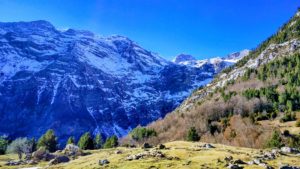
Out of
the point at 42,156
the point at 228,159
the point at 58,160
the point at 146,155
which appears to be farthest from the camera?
the point at 42,156

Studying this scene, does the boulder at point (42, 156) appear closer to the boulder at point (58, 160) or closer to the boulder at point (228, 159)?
the boulder at point (58, 160)

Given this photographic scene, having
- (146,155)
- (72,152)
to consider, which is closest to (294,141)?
(146,155)

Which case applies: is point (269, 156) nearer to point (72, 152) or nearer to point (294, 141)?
point (294, 141)

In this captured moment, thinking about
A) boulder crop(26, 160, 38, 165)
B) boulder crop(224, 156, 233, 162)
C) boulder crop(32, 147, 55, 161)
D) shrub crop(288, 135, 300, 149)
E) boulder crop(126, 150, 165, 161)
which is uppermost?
shrub crop(288, 135, 300, 149)

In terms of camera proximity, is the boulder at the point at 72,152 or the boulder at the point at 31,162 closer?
the boulder at the point at 31,162

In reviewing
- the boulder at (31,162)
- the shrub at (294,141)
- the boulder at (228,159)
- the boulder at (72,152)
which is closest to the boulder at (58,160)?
the boulder at (31,162)

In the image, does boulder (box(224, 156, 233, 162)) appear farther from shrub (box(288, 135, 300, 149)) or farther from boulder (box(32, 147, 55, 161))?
boulder (box(32, 147, 55, 161))

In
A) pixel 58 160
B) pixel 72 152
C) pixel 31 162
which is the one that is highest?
pixel 72 152

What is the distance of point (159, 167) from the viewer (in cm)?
9688

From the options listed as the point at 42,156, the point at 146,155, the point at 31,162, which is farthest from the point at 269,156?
the point at 42,156

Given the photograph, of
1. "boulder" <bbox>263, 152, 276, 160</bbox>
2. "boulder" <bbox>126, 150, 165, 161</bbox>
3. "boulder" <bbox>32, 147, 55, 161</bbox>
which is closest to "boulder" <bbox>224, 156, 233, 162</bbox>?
"boulder" <bbox>263, 152, 276, 160</bbox>

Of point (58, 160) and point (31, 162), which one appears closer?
point (58, 160)

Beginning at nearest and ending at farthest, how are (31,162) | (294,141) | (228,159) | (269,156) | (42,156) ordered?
1. (228,159)
2. (269,156)
3. (31,162)
4. (42,156)
5. (294,141)

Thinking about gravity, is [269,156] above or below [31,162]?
below
